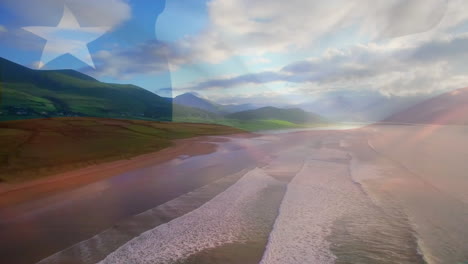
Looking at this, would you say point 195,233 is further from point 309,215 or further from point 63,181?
point 63,181

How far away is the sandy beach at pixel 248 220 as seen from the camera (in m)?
8.20

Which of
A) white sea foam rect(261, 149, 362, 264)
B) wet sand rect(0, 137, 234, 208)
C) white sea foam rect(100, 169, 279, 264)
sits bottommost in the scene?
wet sand rect(0, 137, 234, 208)

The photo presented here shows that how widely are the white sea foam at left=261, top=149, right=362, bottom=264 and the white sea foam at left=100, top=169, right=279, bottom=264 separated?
1.45m

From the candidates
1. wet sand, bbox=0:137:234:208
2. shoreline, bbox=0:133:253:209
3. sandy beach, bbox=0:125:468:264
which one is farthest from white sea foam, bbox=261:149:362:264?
wet sand, bbox=0:137:234:208

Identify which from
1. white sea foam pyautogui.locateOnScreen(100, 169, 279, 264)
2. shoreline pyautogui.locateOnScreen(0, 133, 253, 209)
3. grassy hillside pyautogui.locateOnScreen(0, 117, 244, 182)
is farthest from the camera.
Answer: grassy hillside pyautogui.locateOnScreen(0, 117, 244, 182)

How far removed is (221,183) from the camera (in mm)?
18312

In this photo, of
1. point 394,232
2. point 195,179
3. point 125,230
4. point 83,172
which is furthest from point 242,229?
point 83,172

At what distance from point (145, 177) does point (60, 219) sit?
9061 millimetres

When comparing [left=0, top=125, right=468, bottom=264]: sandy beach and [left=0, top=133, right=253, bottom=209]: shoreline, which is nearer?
[left=0, top=125, right=468, bottom=264]: sandy beach

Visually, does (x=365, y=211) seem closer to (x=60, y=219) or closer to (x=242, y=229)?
(x=242, y=229)

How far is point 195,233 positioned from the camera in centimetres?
991

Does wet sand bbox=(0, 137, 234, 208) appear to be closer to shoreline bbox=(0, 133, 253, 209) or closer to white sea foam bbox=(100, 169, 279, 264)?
shoreline bbox=(0, 133, 253, 209)

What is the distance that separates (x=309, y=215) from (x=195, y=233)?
202 inches

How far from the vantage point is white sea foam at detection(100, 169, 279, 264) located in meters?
8.16
